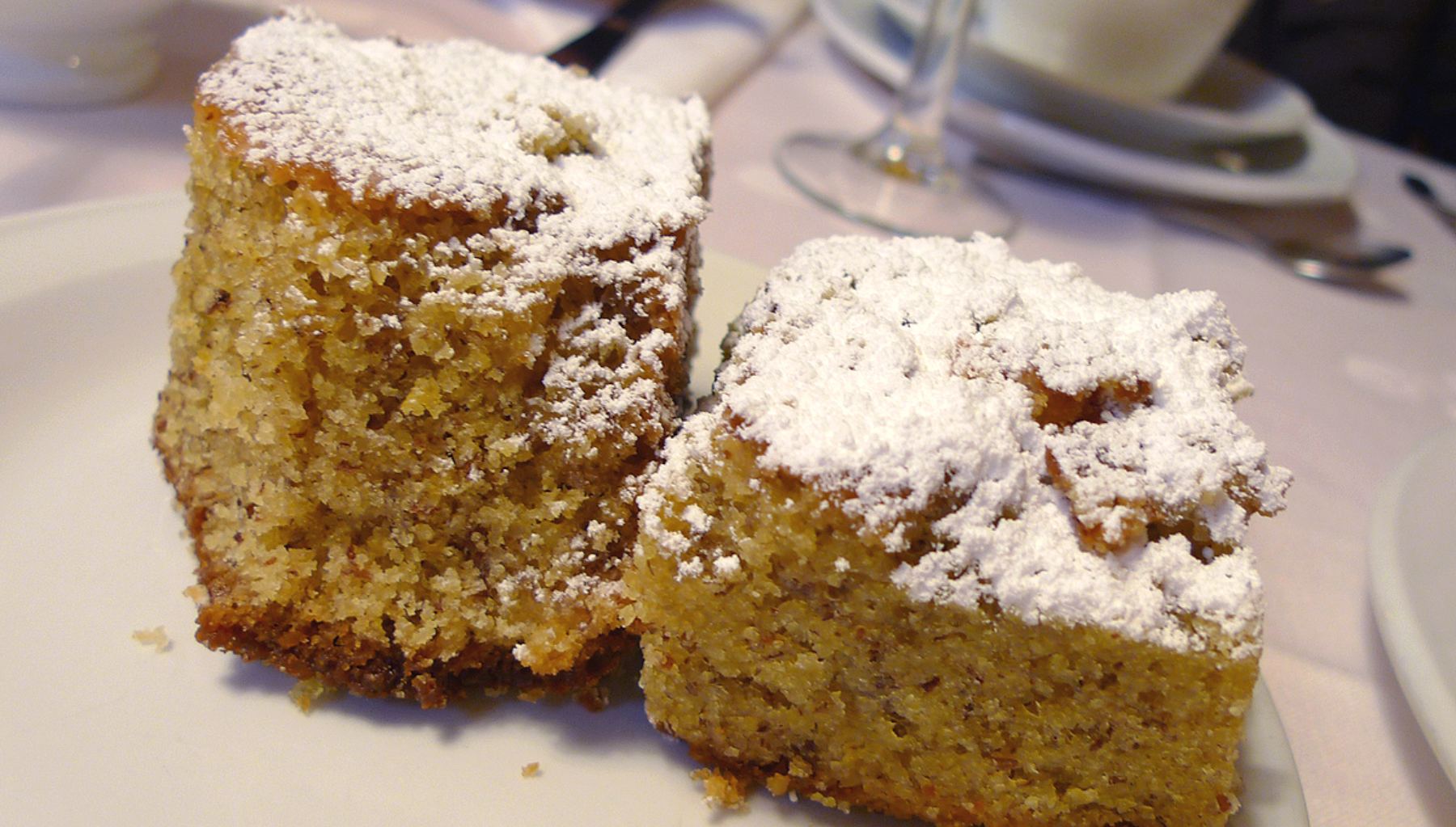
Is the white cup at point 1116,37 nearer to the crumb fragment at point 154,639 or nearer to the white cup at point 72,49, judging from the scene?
the white cup at point 72,49

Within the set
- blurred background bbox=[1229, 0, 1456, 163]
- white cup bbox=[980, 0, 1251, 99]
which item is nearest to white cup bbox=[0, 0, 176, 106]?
white cup bbox=[980, 0, 1251, 99]

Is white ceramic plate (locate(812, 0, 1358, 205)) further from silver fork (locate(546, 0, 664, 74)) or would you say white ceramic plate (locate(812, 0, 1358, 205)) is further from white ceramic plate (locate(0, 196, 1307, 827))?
white ceramic plate (locate(0, 196, 1307, 827))

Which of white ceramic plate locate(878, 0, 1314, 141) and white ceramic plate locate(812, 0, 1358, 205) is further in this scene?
white ceramic plate locate(878, 0, 1314, 141)

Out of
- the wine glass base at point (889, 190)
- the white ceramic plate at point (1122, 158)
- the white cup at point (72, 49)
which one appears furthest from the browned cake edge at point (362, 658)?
the white ceramic plate at point (1122, 158)

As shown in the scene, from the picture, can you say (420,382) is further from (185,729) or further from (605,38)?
(605,38)

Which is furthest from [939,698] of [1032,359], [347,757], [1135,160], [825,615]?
[1135,160]

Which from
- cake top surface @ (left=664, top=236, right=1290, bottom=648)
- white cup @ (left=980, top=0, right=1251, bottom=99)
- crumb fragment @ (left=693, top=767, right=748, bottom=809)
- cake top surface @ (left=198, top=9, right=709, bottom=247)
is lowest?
crumb fragment @ (left=693, top=767, right=748, bottom=809)
